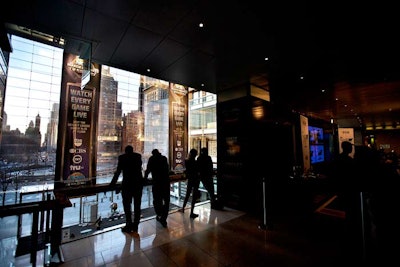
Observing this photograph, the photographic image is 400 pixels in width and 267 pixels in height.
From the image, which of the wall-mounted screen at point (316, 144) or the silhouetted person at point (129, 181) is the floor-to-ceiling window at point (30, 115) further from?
the wall-mounted screen at point (316, 144)

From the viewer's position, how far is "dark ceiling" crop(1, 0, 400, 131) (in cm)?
230

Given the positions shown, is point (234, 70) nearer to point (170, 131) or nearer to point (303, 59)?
point (303, 59)

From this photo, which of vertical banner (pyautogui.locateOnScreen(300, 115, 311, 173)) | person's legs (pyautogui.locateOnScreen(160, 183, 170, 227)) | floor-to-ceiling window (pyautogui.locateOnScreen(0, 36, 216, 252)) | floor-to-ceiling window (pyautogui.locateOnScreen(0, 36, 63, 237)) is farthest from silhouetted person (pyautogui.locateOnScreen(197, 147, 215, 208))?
vertical banner (pyautogui.locateOnScreen(300, 115, 311, 173))

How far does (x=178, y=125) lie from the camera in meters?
7.38

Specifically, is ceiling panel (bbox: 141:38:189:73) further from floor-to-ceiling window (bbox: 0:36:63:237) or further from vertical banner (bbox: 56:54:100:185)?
floor-to-ceiling window (bbox: 0:36:63:237)

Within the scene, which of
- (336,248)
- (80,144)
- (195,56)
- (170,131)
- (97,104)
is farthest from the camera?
(170,131)

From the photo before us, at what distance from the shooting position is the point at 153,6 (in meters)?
2.30

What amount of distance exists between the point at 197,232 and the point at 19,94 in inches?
214

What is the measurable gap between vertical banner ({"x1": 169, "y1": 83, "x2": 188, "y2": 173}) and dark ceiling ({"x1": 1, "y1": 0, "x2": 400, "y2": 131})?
2611mm

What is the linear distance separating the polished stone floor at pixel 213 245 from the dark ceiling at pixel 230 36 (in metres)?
3.28

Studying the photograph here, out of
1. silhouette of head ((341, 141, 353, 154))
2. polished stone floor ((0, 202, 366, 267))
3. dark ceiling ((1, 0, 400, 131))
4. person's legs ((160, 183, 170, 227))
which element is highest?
dark ceiling ((1, 0, 400, 131))

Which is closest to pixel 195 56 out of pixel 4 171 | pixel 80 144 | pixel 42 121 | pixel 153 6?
pixel 153 6

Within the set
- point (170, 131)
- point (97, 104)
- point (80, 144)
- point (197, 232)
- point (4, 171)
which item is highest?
Result: point (97, 104)

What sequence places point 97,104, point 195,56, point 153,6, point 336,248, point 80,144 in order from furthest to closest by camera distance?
point 97,104 < point 80,144 < point 195,56 < point 336,248 < point 153,6
